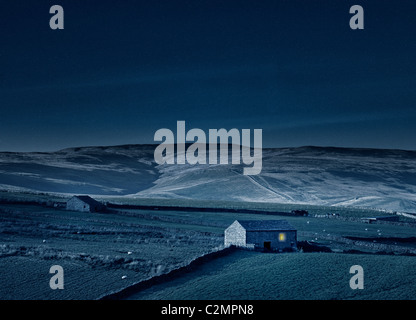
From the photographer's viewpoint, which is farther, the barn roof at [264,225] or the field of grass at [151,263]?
the barn roof at [264,225]

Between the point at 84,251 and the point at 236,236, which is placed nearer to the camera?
the point at 84,251

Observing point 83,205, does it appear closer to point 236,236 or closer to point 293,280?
point 236,236

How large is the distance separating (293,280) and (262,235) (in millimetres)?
14940

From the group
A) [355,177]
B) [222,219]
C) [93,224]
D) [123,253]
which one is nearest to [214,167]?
[355,177]

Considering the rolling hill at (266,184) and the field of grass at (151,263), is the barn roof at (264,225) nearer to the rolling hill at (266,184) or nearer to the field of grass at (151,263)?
the field of grass at (151,263)

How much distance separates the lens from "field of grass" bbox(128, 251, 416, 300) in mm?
25078

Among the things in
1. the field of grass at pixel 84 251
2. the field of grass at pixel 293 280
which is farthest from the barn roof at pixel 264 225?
the field of grass at pixel 293 280

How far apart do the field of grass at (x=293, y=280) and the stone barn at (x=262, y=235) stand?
23.9 feet

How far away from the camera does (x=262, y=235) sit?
1684 inches

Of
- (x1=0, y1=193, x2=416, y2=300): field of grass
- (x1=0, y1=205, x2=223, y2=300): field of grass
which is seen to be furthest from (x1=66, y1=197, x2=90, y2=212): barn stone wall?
(x1=0, y1=193, x2=416, y2=300): field of grass

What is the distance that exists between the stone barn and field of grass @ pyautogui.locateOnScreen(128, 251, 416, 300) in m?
7.28

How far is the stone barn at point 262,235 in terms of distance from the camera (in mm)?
42031

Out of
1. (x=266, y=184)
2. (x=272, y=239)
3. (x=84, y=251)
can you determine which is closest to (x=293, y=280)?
(x=272, y=239)
